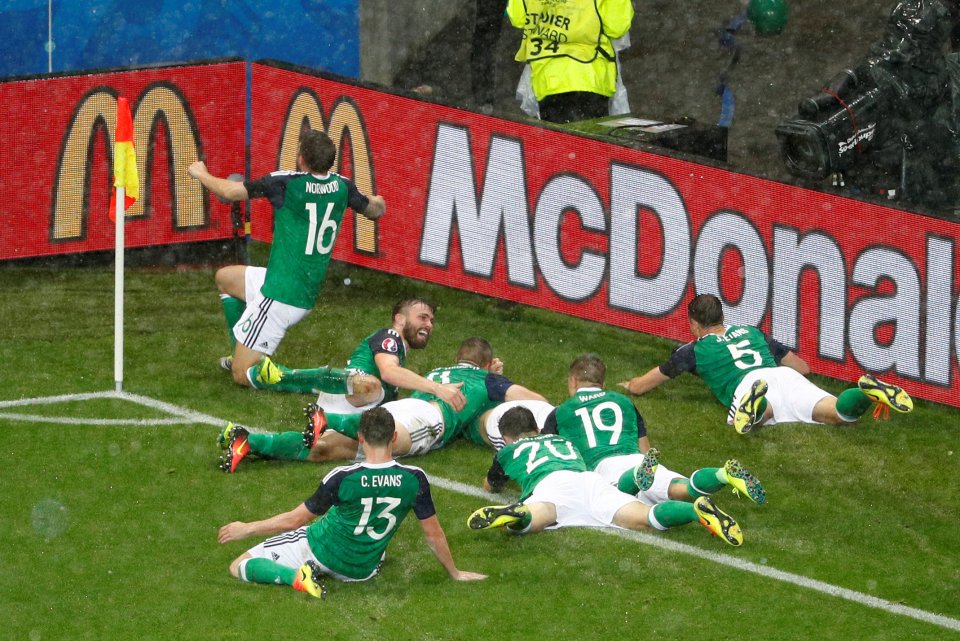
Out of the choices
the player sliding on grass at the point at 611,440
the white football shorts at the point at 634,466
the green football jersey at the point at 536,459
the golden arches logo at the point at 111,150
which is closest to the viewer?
the green football jersey at the point at 536,459

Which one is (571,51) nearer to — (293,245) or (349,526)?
(293,245)

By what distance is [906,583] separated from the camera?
31.8 feet

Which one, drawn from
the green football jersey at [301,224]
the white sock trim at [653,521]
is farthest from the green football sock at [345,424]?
the white sock trim at [653,521]

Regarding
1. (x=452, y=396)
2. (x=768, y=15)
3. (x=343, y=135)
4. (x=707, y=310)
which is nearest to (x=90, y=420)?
(x=452, y=396)

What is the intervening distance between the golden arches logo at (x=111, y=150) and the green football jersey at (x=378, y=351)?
14.2 feet

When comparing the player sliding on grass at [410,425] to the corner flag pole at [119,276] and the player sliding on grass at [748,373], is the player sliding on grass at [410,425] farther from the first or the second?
the corner flag pole at [119,276]

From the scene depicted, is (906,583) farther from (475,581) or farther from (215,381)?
(215,381)

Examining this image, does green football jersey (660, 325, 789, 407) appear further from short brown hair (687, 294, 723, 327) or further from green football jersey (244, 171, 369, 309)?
green football jersey (244, 171, 369, 309)

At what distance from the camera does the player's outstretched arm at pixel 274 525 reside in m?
9.13

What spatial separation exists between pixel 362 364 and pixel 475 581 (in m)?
2.77

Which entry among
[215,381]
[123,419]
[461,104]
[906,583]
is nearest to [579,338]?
[461,104]

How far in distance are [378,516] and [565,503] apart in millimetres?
1565

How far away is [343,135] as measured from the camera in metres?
15.3

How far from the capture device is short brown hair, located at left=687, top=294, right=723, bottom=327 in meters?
12.4
